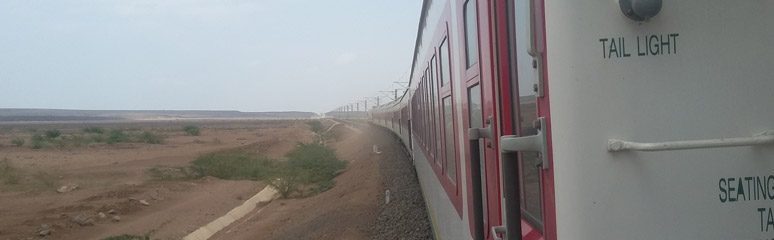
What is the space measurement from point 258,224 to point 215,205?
13.9 ft

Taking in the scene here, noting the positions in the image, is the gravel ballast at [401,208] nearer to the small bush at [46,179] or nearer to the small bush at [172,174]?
the small bush at [172,174]

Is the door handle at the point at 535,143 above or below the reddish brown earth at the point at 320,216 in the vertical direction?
above

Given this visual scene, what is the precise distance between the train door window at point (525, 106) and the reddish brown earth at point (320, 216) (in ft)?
28.8

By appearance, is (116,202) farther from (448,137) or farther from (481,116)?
(481,116)

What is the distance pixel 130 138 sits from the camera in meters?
53.9

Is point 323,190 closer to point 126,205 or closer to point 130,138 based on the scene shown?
point 126,205

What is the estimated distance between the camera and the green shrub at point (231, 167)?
85.0 feet

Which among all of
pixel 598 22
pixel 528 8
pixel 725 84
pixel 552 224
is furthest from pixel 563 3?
pixel 552 224

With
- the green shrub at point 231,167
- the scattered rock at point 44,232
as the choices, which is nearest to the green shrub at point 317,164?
the green shrub at point 231,167

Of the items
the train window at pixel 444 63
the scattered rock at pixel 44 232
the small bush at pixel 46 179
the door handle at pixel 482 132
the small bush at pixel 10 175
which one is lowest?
the scattered rock at pixel 44 232

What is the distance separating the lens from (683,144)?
64.9 inches

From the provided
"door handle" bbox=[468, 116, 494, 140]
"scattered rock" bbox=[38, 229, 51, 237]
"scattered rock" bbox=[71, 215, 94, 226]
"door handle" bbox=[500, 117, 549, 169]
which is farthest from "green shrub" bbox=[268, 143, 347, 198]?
"door handle" bbox=[500, 117, 549, 169]

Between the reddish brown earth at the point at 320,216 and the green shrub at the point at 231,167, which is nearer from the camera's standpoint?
the reddish brown earth at the point at 320,216

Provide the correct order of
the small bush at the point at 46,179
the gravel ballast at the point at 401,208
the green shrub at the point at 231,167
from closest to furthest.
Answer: the gravel ballast at the point at 401,208
the small bush at the point at 46,179
the green shrub at the point at 231,167
